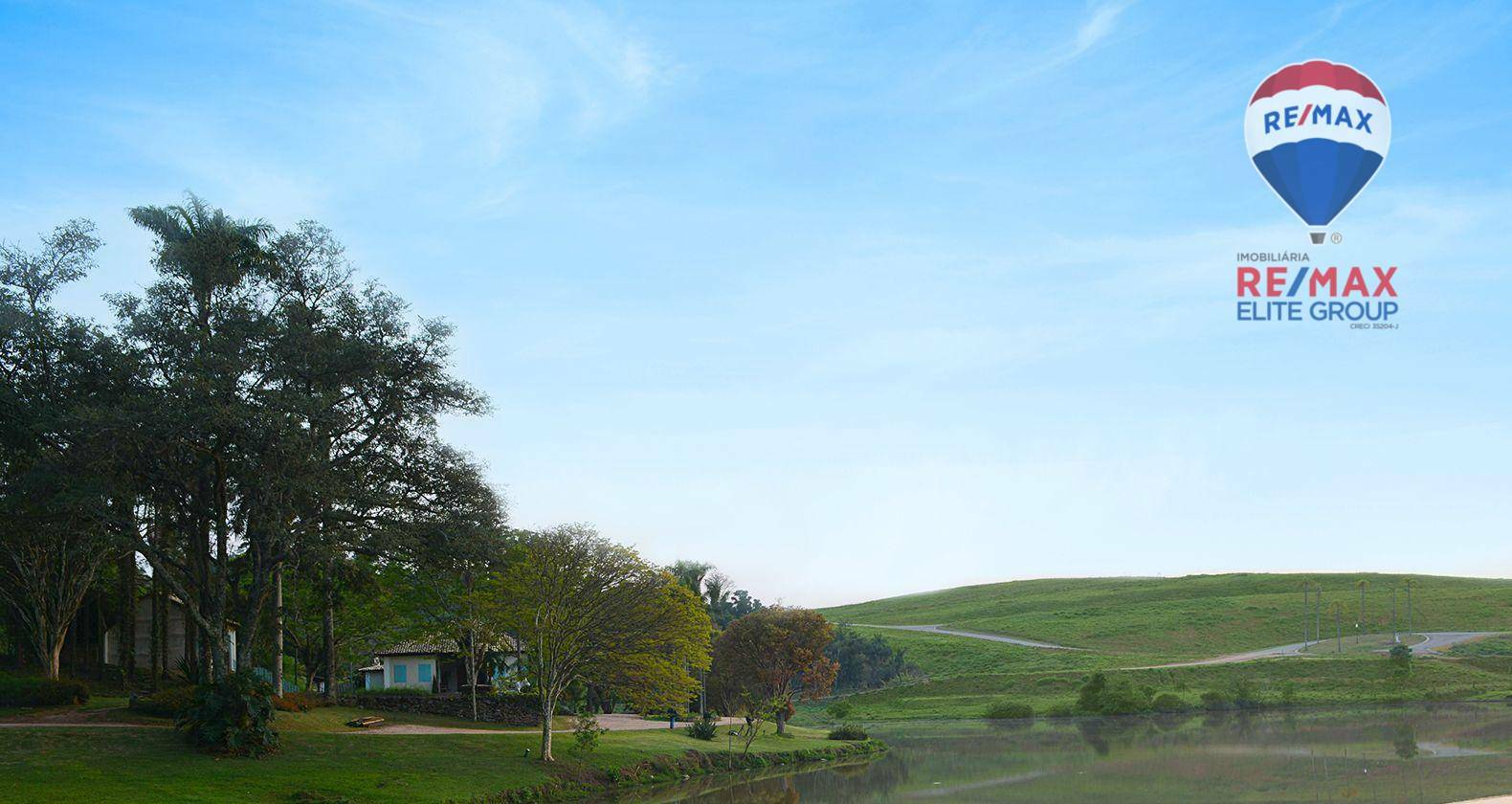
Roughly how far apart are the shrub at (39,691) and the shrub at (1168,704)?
66.4m

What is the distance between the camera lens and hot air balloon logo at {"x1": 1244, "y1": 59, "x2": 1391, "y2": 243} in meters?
43.7

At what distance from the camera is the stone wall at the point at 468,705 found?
53.8 meters

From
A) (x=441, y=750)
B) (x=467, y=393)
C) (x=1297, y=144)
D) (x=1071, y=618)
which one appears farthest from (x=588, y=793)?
(x=1071, y=618)

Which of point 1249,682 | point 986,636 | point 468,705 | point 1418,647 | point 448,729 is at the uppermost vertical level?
point 468,705

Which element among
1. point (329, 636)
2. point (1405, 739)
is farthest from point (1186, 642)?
point (329, 636)

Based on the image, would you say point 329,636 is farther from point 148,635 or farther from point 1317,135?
point 1317,135

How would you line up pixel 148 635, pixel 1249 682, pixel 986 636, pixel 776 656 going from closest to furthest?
pixel 148 635
pixel 776 656
pixel 1249 682
pixel 986 636

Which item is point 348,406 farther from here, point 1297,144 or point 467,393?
point 1297,144

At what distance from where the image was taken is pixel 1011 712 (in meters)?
85.4

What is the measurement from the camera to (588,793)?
4397cm

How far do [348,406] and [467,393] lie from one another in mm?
4517

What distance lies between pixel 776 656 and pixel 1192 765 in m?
28.4

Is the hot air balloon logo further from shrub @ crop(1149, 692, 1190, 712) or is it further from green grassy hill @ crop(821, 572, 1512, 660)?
green grassy hill @ crop(821, 572, 1512, 660)

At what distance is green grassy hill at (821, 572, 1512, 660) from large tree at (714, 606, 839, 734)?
5111cm
